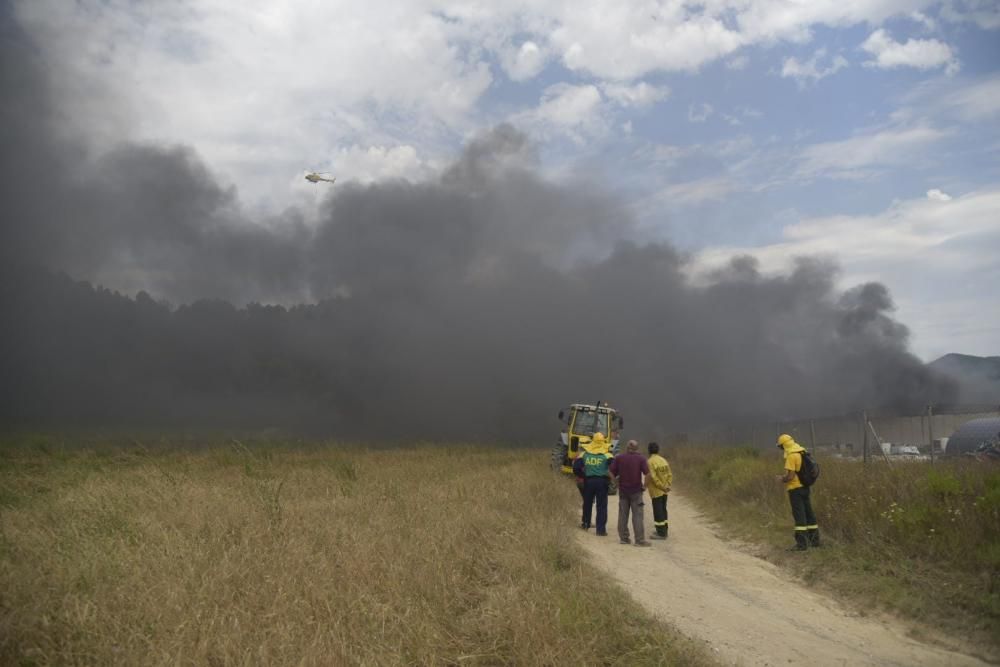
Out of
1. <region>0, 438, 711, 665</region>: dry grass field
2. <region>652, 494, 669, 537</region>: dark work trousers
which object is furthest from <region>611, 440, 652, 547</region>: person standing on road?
<region>0, 438, 711, 665</region>: dry grass field

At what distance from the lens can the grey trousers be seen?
12.7 m

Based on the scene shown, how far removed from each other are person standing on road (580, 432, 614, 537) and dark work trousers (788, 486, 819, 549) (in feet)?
11.3

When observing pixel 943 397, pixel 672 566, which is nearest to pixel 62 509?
pixel 672 566

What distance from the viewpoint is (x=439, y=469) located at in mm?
21703

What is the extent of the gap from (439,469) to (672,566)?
38.9 ft

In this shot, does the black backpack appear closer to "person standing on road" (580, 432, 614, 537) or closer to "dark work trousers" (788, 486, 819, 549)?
"dark work trousers" (788, 486, 819, 549)

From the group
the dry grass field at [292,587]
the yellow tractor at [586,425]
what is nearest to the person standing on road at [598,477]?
the dry grass field at [292,587]

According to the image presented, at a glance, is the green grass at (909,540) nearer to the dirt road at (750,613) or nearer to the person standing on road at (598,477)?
the dirt road at (750,613)

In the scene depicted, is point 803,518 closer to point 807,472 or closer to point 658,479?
point 807,472


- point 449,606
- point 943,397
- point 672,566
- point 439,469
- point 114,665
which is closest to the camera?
point 114,665

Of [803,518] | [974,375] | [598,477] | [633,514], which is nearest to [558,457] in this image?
[598,477]

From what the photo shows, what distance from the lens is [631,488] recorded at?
41.9 ft

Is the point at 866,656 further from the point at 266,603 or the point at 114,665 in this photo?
the point at 114,665

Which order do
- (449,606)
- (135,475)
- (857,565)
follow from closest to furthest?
(449,606), (857,565), (135,475)
